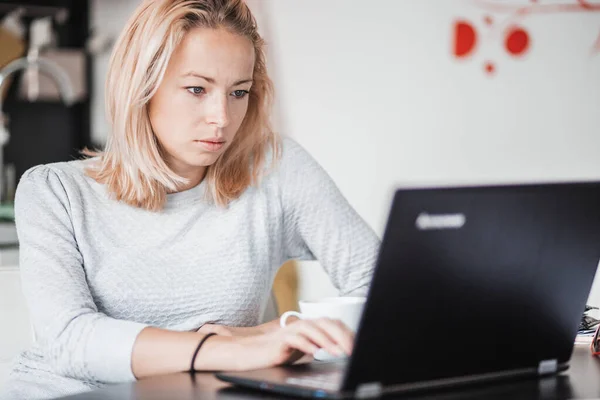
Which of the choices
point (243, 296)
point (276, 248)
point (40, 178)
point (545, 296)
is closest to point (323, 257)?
point (276, 248)

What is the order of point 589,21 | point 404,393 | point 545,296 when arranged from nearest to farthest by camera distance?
point 404,393, point 545,296, point 589,21

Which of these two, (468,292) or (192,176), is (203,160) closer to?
(192,176)

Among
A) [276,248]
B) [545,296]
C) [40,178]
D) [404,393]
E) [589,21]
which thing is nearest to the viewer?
[404,393]

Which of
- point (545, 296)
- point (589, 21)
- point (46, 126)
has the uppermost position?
point (589, 21)

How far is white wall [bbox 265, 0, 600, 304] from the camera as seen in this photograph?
4.00m

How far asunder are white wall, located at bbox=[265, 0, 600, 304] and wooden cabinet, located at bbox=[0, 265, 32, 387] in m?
2.57

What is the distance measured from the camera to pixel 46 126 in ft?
17.1

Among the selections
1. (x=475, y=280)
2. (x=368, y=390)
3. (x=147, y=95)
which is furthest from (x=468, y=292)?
(x=147, y=95)

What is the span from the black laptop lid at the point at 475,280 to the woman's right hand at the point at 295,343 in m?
0.17

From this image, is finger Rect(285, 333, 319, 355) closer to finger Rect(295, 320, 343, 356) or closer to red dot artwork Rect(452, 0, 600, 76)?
finger Rect(295, 320, 343, 356)

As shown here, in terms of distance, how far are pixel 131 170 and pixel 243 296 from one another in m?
0.32

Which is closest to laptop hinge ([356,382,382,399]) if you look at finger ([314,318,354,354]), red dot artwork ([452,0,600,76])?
finger ([314,318,354,354])

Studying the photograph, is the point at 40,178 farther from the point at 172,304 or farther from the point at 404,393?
the point at 404,393

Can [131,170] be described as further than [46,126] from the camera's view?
No
